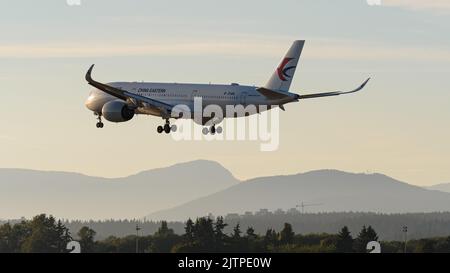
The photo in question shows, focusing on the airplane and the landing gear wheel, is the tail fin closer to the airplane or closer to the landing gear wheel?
the airplane

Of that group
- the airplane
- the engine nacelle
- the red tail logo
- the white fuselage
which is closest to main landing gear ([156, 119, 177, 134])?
the airplane

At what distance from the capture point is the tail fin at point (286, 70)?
427 ft

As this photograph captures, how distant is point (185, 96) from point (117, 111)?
844 cm

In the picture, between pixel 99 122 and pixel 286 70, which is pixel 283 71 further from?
pixel 99 122

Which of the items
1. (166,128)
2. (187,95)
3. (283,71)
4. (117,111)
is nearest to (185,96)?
(187,95)

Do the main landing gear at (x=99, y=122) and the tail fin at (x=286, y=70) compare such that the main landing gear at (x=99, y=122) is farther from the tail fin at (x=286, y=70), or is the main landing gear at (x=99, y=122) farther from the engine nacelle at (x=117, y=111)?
the tail fin at (x=286, y=70)

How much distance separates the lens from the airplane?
124625mm

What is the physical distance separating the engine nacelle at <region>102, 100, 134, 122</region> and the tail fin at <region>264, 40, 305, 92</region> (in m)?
15.7

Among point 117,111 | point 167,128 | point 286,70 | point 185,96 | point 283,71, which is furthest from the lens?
point 286,70

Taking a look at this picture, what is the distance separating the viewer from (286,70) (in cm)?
13200

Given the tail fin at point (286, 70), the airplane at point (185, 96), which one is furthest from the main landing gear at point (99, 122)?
the tail fin at point (286, 70)

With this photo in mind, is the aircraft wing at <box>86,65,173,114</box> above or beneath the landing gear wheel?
above

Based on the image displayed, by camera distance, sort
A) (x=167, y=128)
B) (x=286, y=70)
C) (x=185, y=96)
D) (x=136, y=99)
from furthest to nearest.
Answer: (x=286, y=70), (x=185, y=96), (x=136, y=99), (x=167, y=128)
